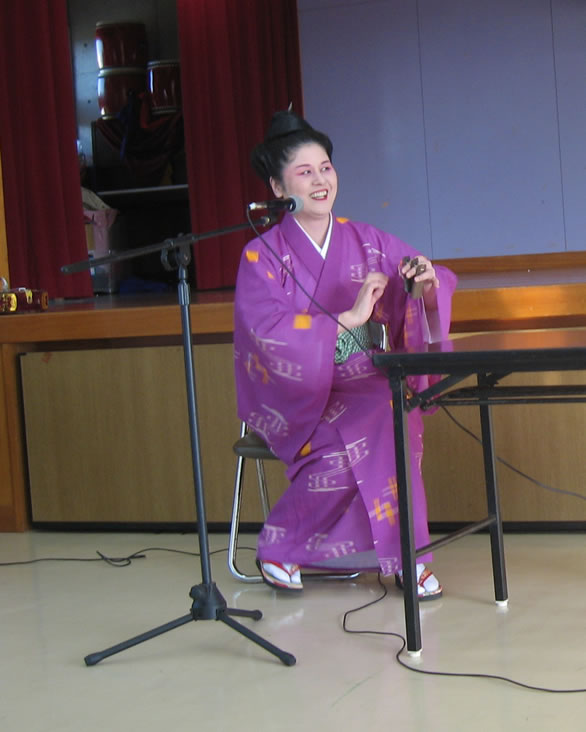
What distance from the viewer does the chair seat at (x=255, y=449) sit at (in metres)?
2.46

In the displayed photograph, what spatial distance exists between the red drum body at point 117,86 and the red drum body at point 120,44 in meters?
0.05

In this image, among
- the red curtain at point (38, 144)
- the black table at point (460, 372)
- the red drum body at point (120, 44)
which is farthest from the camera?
the red drum body at point (120, 44)

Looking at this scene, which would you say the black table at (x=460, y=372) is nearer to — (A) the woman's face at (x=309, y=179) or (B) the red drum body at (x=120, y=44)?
(A) the woman's face at (x=309, y=179)

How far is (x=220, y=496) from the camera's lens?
3053 mm

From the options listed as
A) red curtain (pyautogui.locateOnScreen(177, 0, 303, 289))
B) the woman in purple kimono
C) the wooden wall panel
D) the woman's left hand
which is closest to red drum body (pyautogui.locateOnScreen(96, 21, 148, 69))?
red curtain (pyautogui.locateOnScreen(177, 0, 303, 289))

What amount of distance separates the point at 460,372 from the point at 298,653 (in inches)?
26.0

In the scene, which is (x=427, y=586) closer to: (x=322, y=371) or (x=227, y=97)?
(x=322, y=371)

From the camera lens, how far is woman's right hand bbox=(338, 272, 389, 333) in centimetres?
217

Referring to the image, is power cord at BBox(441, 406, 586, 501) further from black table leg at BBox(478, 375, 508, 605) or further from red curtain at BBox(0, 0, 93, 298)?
red curtain at BBox(0, 0, 93, 298)

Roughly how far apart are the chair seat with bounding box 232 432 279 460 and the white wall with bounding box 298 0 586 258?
3.48 meters

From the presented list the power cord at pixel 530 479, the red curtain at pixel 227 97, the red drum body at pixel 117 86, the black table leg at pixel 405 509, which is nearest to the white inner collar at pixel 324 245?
the power cord at pixel 530 479

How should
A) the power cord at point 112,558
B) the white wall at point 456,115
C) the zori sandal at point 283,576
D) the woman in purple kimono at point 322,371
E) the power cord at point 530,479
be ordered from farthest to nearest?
the white wall at point 456,115, the power cord at point 112,558, the power cord at point 530,479, the zori sandal at point 283,576, the woman in purple kimono at point 322,371

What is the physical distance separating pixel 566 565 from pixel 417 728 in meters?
1.00

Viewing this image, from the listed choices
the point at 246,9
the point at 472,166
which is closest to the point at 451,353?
the point at 472,166
